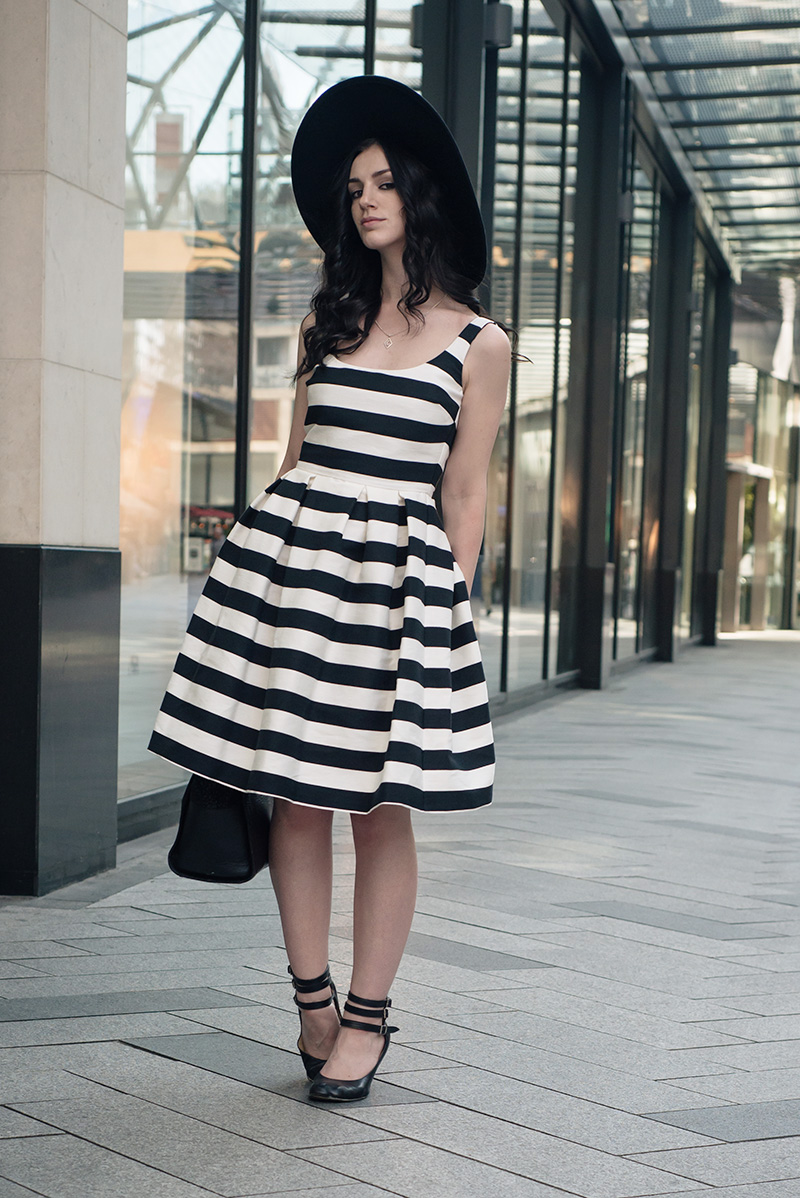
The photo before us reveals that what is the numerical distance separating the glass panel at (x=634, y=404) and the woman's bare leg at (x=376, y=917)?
952 centimetres

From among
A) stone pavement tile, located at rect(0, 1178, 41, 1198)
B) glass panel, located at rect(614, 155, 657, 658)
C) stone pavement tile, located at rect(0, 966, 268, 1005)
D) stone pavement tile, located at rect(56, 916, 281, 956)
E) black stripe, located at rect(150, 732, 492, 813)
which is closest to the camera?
stone pavement tile, located at rect(0, 1178, 41, 1198)

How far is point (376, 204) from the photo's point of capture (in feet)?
7.77

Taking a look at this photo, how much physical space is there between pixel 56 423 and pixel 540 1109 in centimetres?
221

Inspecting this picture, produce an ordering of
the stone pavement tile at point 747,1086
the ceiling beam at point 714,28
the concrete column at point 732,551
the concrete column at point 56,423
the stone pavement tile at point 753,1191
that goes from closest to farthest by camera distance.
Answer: the stone pavement tile at point 753,1191
the stone pavement tile at point 747,1086
the concrete column at point 56,423
the ceiling beam at point 714,28
the concrete column at point 732,551

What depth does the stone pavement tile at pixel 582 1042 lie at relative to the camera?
2609 mm

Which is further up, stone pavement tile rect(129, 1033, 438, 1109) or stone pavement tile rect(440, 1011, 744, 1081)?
stone pavement tile rect(129, 1033, 438, 1109)

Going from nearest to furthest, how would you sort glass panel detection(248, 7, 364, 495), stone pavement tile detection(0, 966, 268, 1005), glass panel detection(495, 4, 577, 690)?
stone pavement tile detection(0, 966, 268, 1005)
glass panel detection(248, 7, 364, 495)
glass panel detection(495, 4, 577, 690)

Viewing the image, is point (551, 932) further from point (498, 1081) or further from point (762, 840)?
point (762, 840)

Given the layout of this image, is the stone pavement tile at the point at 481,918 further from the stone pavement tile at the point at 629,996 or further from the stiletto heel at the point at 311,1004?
the stiletto heel at the point at 311,1004

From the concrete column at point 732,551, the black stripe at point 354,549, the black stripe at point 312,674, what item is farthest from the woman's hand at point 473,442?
the concrete column at point 732,551

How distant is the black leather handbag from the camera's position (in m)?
2.26

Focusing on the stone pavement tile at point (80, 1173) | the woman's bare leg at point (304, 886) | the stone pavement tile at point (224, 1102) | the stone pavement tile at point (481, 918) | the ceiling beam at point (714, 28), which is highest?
the ceiling beam at point (714, 28)

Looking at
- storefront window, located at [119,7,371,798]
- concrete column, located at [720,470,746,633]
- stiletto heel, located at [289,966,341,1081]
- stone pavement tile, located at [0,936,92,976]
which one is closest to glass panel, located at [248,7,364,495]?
storefront window, located at [119,7,371,798]

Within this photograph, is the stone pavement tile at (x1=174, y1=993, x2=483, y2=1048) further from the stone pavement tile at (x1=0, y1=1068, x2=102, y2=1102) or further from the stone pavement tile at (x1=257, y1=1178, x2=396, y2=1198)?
the stone pavement tile at (x1=257, y1=1178, x2=396, y2=1198)
